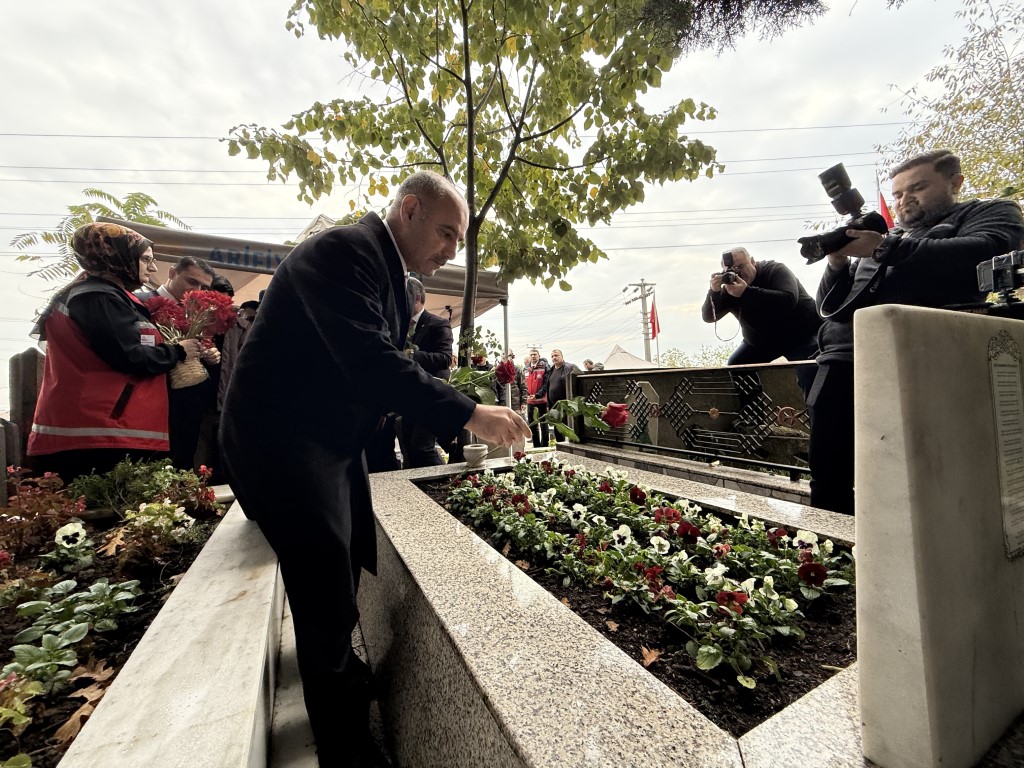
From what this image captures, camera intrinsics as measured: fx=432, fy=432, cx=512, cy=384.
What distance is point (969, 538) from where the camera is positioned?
2.64 feet

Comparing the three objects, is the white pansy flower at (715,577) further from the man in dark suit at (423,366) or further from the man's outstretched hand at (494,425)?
the man in dark suit at (423,366)

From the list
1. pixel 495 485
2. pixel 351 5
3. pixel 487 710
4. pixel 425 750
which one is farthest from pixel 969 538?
pixel 351 5

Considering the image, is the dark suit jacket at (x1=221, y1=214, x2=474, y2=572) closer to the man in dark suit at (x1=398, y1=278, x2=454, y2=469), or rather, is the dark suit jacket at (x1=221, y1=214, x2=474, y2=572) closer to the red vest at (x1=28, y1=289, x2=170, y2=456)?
the red vest at (x1=28, y1=289, x2=170, y2=456)

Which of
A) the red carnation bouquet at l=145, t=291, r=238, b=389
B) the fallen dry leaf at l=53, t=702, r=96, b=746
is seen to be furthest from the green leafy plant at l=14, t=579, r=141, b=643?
the red carnation bouquet at l=145, t=291, r=238, b=389

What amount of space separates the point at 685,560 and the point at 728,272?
A: 2300 mm

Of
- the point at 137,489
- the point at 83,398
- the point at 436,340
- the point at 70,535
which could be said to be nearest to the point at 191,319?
the point at 83,398

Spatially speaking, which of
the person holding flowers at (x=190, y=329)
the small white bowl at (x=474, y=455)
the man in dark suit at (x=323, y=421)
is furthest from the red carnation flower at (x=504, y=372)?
the person holding flowers at (x=190, y=329)

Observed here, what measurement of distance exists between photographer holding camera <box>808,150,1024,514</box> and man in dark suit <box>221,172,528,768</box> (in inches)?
69.8

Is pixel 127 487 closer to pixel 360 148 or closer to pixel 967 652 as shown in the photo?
pixel 360 148

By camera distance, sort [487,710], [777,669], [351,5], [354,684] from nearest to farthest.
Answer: [487,710]
[777,669]
[354,684]
[351,5]

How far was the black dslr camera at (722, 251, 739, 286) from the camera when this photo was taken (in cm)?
309

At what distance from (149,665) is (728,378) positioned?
12.4 feet

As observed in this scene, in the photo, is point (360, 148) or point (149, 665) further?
point (360, 148)

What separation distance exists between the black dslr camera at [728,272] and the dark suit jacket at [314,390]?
2.50m
